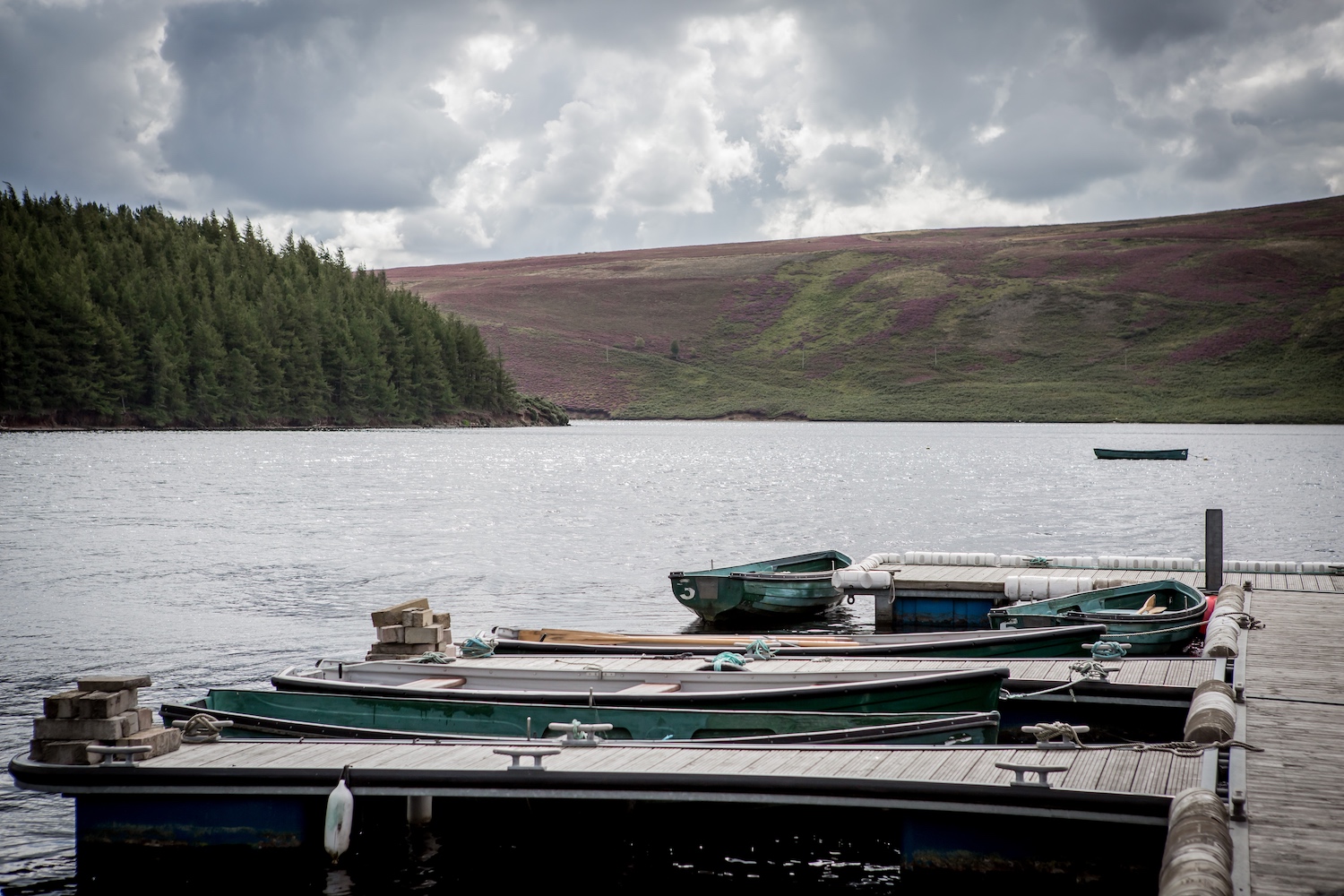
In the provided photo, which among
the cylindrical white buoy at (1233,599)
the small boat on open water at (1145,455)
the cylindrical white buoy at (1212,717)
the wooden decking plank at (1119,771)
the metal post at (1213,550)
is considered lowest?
the wooden decking plank at (1119,771)

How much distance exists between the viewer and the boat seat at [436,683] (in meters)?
13.5

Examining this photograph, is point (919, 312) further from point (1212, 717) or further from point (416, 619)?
point (1212, 717)

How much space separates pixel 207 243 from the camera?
14500cm

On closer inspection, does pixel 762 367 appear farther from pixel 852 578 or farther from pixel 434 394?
pixel 852 578

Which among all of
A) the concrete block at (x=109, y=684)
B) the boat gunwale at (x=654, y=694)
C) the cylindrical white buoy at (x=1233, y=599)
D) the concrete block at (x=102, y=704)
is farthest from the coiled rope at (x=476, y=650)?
the cylindrical white buoy at (x=1233, y=599)

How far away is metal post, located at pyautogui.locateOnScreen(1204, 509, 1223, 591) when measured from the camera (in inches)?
845

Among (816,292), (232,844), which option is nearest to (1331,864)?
(232,844)

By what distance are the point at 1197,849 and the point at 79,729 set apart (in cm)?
864

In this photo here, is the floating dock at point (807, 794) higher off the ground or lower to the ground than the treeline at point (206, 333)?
lower

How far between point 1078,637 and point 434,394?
134994 mm

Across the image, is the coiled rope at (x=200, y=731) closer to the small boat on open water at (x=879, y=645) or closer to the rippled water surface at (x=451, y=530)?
the rippled water surface at (x=451, y=530)

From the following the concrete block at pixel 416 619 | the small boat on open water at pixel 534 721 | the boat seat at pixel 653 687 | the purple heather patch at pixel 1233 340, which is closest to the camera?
the small boat on open water at pixel 534 721

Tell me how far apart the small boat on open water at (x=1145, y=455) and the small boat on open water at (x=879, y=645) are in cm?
7410

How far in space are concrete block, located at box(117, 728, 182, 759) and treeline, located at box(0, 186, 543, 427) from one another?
107199mm
